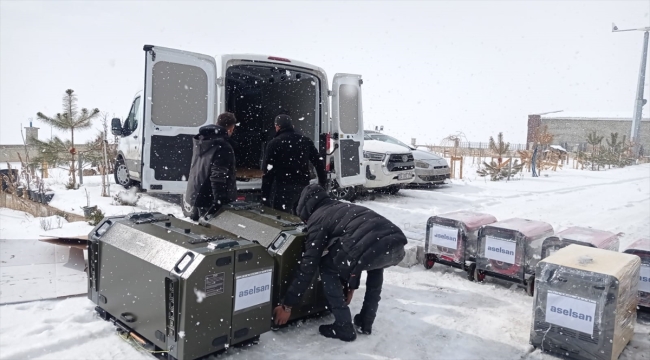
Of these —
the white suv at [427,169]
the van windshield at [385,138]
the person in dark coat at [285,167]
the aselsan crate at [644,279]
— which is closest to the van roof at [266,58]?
the person in dark coat at [285,167]

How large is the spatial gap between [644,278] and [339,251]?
2783mm

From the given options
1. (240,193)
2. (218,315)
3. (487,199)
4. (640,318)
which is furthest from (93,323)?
(487,199)

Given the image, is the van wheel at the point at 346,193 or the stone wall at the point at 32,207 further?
the van wheel at the point at 346,193

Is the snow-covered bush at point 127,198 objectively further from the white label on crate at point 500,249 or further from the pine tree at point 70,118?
the white label on crate at point 500,249

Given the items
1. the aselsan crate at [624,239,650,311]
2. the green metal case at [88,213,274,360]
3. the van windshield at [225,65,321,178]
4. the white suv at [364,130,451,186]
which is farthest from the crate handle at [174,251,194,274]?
the white suv at [364,130,451,186]

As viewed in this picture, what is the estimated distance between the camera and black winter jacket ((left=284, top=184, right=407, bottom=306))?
298cm

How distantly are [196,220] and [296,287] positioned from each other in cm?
145

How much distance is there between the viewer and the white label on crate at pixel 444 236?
15.2ft

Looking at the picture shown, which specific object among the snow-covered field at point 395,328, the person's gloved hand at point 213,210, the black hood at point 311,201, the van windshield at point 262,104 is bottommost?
the snow-covered field at point 395,328

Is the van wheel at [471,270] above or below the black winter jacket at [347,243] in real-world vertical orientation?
below

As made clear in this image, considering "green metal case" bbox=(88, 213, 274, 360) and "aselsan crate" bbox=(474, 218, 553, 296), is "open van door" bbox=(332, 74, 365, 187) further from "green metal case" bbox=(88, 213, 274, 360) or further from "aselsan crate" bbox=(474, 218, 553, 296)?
"green metal case" bbox=(88, 213, 274, 360)

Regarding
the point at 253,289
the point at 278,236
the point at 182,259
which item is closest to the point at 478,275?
the point at 278,236

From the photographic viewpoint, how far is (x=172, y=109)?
4.95 meters

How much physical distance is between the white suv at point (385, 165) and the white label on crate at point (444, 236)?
4192 millimetres
